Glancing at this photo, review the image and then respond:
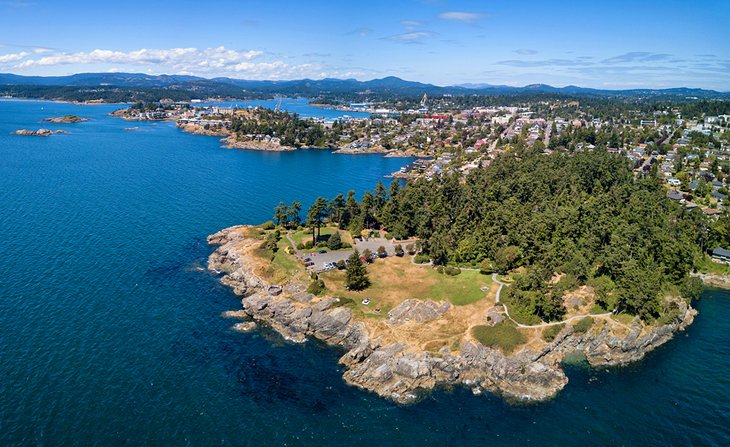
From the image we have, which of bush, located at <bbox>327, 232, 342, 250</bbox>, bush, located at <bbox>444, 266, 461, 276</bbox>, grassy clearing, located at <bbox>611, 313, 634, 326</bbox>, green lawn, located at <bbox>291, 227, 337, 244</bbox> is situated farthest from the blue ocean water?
bush, located at <bbox>444, 266, 461, 276</bbox>

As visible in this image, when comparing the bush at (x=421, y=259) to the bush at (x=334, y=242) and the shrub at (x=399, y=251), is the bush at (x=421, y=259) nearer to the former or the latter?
the shrub at (x=399, y=251)

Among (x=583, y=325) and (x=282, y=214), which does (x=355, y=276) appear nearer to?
(x=282, y=214)

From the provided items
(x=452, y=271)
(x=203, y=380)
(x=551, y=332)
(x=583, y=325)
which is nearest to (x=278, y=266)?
(x=203, y=380)

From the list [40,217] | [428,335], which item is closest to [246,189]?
[40,217]

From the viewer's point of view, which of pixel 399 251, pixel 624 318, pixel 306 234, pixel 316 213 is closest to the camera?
pixel 624 318

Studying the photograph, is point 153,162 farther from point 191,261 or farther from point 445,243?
point 445,243

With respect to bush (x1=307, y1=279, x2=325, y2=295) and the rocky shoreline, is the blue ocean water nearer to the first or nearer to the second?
the rocky shoreline

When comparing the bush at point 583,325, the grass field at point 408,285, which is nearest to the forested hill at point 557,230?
the bush at point 583,325
